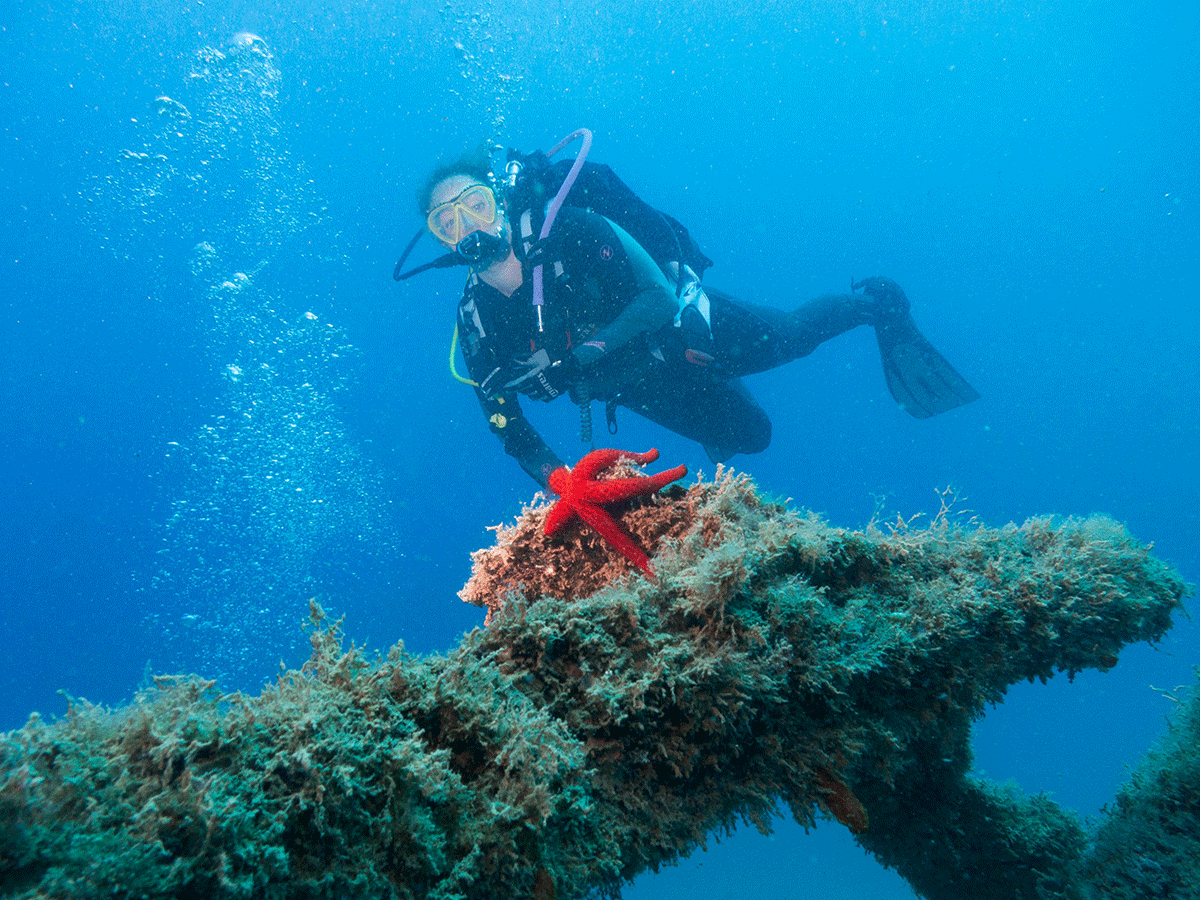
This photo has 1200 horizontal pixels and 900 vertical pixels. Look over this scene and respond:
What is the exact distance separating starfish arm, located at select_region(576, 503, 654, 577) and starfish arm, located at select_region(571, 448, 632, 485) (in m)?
0.19

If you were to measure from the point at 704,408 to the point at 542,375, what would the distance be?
3.44 metres

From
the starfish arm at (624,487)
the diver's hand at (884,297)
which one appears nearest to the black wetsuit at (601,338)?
the starfish arm at (624,487)

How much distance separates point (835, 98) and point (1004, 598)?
80866mm

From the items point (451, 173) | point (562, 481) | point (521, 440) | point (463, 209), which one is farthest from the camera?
point (451, 173)

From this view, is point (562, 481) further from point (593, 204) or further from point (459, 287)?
point (459, 287)

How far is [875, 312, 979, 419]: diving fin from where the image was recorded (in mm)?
10211

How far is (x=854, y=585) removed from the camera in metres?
2.66

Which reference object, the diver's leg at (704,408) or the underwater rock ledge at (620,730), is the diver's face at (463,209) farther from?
the underwater rock ledge at (620,730)

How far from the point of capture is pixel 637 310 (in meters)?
6.70

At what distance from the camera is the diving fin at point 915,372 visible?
402 inches

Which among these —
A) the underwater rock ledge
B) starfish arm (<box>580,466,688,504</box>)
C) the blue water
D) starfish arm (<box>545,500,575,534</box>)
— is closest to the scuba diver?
starfish arm (<box>545,500,575,534</box>)

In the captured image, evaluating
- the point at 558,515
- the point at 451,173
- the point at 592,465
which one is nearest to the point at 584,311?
the point at 451,173

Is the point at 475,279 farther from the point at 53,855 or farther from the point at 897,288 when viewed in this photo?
the point at 897,288

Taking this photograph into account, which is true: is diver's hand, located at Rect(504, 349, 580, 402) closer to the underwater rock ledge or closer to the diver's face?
the diver's face
